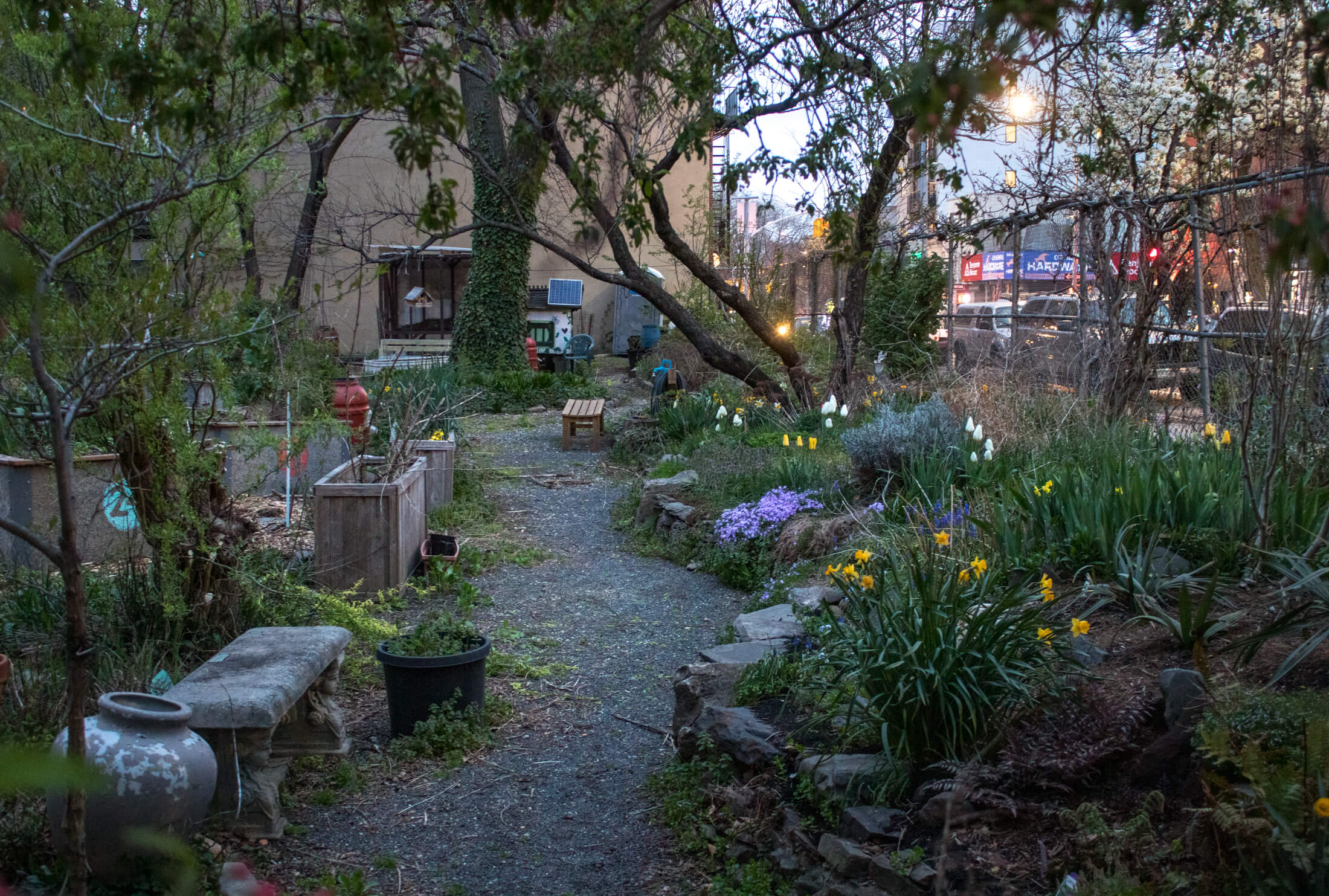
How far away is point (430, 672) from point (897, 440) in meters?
3.84

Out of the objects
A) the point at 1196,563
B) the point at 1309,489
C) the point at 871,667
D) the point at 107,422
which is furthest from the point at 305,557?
the point at 1309,489

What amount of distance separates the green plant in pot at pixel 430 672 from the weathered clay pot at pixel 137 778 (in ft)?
4.20

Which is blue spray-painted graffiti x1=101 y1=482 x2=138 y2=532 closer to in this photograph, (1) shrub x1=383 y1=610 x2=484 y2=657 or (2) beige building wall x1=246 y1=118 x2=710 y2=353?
(1) shrub x1=383 y1=610 x2=484 y2=657

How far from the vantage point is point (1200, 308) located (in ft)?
24.3

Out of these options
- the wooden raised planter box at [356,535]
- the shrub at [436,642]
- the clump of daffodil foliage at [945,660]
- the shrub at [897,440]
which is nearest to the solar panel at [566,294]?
the shrub at [897,440]

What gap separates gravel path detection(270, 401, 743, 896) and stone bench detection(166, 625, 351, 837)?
191 millimetres

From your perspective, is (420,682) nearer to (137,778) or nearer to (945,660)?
(137,778)

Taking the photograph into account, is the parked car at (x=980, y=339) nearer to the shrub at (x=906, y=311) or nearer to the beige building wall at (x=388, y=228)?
the shrub at (x=906, y=311)

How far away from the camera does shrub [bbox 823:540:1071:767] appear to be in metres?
3.38

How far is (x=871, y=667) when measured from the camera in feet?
11.5

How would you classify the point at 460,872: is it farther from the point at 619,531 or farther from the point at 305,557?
the point at 619,531

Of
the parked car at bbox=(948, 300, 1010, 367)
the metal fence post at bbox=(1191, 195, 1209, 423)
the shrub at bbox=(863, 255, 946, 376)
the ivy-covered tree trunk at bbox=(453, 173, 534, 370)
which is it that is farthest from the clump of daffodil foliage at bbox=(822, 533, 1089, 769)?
the ivy-covered tree trunk at bbox=(453, 173, 534, 370)

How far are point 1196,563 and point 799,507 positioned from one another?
10.7 feet

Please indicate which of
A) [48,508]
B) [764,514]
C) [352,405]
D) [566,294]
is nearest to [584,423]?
[352,405]
